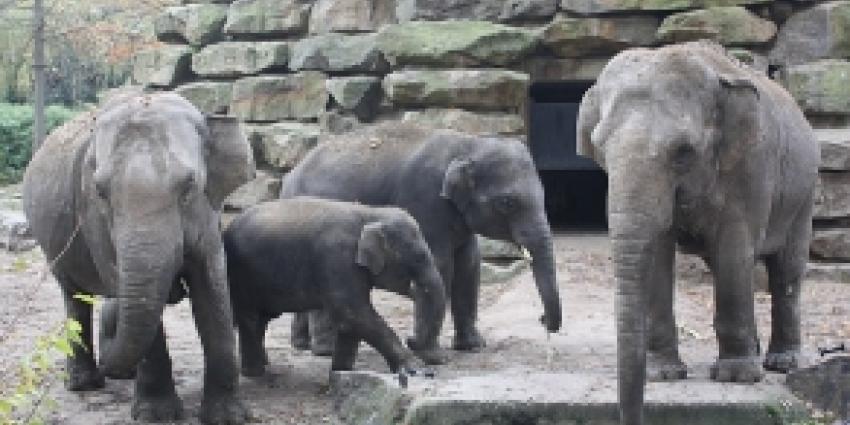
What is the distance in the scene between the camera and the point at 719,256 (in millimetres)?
7027

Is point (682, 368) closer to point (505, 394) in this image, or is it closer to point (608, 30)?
point (505, 394)

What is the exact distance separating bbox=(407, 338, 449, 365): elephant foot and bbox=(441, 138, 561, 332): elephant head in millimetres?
911

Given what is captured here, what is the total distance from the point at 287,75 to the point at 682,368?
841 centimetres

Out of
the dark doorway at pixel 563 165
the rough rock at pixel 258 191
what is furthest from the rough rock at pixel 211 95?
the dark doorway at pixel 563 165

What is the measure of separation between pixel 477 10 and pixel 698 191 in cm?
765

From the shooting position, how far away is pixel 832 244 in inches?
496

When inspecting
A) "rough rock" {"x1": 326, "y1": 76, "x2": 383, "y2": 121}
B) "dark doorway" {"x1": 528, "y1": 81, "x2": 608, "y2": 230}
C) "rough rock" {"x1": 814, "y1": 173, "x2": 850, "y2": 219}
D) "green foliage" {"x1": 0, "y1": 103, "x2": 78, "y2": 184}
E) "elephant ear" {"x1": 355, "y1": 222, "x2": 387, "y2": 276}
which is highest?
"rough rock" {"x1": 326, "y1": 76, "x2": 383, "y2": 121}

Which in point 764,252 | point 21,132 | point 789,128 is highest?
point 789,128

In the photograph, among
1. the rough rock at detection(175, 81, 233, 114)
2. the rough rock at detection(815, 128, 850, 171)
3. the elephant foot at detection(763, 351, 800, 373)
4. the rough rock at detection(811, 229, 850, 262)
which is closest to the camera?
the elephant foot at detection(763, 351, 800, 373)

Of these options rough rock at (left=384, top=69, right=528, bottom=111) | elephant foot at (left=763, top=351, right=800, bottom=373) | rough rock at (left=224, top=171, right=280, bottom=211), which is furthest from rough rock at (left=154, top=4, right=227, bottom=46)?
elephant foot at (left=763, top=351, right=800, bottom=373)

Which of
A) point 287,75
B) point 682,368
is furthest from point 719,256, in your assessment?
point 287,75

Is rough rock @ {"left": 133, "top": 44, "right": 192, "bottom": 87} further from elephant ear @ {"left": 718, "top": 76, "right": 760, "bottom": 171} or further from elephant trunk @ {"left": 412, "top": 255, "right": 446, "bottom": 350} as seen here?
elephant ear @ {"left": 718, "top": 76, "right": 760, "bottom": 171}

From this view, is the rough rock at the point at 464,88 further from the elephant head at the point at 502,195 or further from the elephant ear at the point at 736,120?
the elephant ear at the point at 736,120

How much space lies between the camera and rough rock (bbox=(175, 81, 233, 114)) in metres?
15.2
